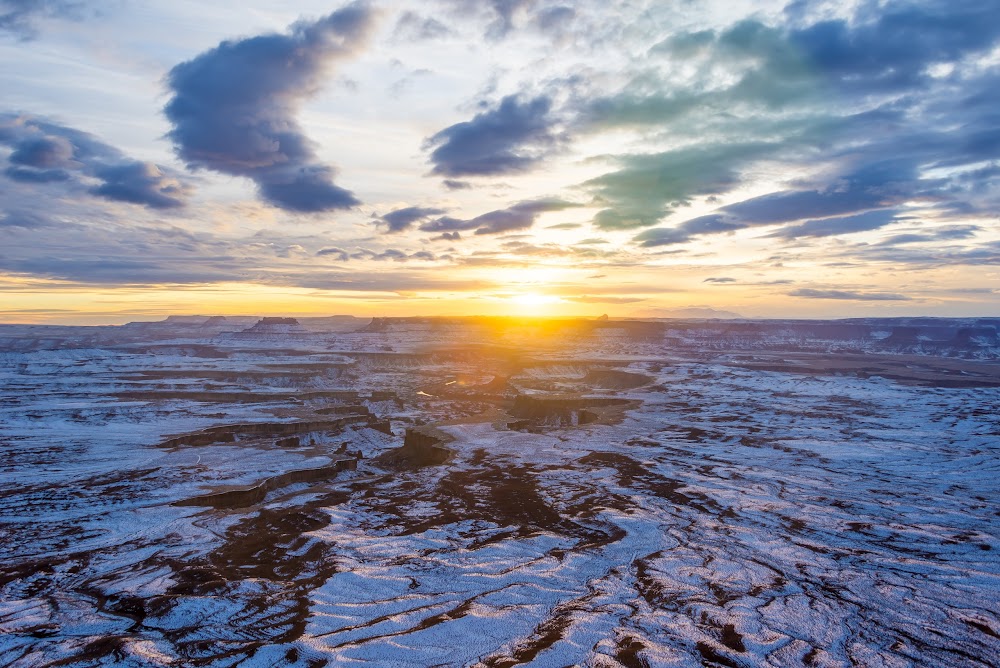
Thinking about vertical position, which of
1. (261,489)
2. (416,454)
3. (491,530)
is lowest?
(416,454)

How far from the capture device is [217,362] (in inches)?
3912

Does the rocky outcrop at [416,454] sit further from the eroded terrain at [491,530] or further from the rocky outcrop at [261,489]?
the rocky outcrop at [261,489]

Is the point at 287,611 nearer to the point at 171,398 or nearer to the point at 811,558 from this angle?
the point at 811,558

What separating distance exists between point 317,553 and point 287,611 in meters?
5.15

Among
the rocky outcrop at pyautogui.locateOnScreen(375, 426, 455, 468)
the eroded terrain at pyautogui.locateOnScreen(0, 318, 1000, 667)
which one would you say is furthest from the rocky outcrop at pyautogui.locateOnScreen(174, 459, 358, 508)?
the rocky outcrop at pyautogui.locateOnScreen(375, 426, 455, 468)

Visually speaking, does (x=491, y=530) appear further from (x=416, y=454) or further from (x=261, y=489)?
(x=416, y=454)

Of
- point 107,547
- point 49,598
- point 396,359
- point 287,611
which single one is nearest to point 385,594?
point 287,611

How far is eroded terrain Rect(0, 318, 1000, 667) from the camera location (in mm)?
16969

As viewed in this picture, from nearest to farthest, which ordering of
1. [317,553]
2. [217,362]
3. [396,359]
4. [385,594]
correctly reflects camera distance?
[385,594]
[317,553]
[217,362]
[396,359]

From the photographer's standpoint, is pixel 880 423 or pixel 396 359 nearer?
pixel 880 423

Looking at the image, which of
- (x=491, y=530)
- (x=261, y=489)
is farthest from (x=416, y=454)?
(x=491, y=530)

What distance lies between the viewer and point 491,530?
26.9 meters

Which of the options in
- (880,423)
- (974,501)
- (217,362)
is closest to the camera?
(974,501)

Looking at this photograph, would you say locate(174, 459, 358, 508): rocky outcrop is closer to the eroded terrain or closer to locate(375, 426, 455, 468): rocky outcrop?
the eroded terrain
